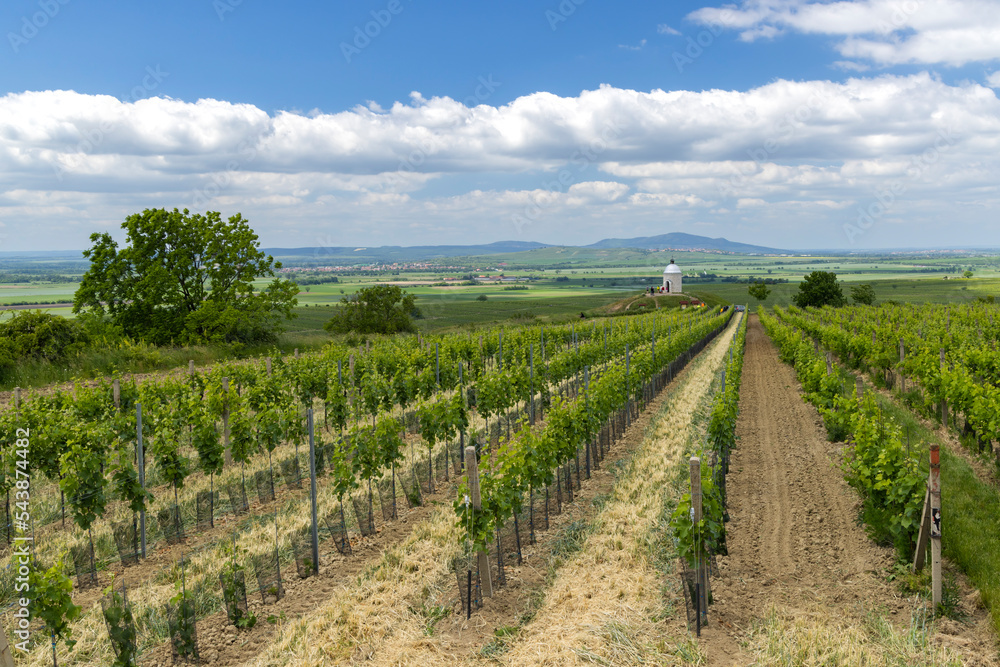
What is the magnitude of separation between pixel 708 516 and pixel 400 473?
20.5ft

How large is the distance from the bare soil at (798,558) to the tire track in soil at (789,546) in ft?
0.04

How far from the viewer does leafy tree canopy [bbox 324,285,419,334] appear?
41312 millimetres

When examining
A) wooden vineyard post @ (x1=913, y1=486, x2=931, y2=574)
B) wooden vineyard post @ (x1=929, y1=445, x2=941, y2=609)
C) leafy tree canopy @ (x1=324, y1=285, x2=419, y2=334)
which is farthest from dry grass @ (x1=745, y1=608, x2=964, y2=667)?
leafy tree canopy @ (x1=324, y1=285, x2=419, y2=334)

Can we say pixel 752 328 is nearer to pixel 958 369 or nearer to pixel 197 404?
pixel 958 369

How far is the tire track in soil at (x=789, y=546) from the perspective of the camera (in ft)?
21.4

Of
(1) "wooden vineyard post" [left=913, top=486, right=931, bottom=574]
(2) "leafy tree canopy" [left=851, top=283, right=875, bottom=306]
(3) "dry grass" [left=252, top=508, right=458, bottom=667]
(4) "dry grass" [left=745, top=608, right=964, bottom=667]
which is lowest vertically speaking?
(3) "dry grass" [left=252, top=508, right=458, bottom=667]

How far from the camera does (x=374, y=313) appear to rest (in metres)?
41.7

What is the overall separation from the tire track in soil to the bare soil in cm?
→ 1

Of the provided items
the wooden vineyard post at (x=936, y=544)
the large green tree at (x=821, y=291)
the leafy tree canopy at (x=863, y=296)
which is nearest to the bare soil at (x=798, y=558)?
the wooden vineyard post at (x=936, y=544)

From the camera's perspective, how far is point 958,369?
12.3m

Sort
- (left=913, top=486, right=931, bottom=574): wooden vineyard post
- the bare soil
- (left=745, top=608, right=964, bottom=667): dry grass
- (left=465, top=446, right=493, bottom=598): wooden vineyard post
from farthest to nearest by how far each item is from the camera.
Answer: (left=465, top=446, right=493, bottom=598): wooden vineyard post, (left=913, top=486, right=931, bottom=574): wooden vineyard post, the bare soil, (left=745, top=608, right=964, bottom=667): dry grass

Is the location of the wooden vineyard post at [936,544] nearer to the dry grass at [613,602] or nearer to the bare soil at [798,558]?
the bare soil at [798,558]

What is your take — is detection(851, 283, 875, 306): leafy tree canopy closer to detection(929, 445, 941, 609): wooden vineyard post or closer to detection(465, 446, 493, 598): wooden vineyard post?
detection(929, 445, 941, 609): wooden vineyard post

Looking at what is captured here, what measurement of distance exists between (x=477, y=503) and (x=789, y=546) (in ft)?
14.0
